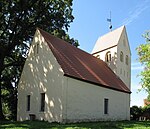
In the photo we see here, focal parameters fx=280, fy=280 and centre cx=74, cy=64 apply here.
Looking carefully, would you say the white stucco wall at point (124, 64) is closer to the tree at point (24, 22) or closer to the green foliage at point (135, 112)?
the green foliage at point (135, 112)

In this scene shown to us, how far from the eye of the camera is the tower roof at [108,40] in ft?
127

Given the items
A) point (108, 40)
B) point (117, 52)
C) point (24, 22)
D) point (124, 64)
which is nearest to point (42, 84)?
point (24, 22)

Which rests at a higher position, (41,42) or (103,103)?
(41,42)

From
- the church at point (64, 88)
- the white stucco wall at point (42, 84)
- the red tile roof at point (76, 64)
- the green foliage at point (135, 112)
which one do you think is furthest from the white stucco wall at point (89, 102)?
the green foliage at point (135, 112)

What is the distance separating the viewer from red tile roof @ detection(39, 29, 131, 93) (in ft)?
79.2

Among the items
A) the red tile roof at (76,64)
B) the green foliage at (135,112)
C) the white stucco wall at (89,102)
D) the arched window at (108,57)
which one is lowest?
the green foliage at (135,112)

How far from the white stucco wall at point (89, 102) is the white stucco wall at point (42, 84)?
96 cm

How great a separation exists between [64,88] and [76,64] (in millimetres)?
4516

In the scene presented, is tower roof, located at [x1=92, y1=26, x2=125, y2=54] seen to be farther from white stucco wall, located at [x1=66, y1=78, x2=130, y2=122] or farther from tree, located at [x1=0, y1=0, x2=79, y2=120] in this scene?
white stucco wall, located at [x1=66, y1=78, x2=130, y2=122]

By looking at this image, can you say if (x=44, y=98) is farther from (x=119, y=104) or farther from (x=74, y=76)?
(x=119, y=104)

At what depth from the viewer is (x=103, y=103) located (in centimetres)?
2759

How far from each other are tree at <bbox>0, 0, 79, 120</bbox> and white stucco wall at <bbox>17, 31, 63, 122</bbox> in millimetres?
5567

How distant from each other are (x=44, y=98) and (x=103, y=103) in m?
6.41

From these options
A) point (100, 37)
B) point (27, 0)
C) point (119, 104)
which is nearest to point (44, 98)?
point (119, 104)
